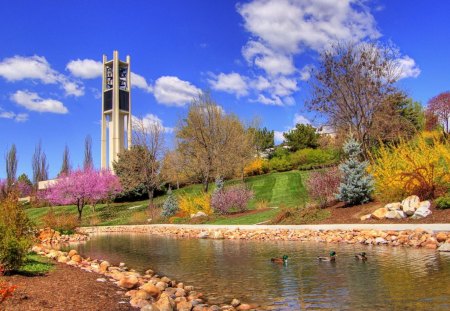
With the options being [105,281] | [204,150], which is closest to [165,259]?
[105,281]

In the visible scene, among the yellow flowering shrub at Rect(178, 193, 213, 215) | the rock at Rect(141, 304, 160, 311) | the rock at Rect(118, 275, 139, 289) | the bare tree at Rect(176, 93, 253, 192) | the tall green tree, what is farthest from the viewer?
the tall green tree

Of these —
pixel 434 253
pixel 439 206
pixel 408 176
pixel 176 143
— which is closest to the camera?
pixel 434 253

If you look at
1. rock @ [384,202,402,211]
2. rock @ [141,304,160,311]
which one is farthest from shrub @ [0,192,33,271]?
rock @ [384,202,402,211]

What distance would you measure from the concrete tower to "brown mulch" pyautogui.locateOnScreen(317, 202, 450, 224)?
41.7 metres

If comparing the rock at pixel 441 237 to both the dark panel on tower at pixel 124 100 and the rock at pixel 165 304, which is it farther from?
the dark panel on tower at pixel 124 100

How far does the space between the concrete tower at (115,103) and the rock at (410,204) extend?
44736 millimetres

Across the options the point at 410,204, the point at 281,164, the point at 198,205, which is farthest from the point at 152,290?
the point at 281,164

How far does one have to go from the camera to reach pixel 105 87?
60156 mm

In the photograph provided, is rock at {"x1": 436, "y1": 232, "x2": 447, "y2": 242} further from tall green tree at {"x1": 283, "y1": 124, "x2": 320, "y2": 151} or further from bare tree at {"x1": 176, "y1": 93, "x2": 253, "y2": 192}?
tall green tree at {"x1": 283, "y1": 124, "x2": 320, "y2": 151}

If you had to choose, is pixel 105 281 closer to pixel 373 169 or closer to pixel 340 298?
pixel 340 298

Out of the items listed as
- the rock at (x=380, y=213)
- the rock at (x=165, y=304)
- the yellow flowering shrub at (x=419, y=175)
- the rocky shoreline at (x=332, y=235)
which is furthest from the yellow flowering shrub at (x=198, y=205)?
the rock at (x=165, y=304)

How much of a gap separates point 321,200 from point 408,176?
475 cm

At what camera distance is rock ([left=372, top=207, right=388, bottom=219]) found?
50.9ft

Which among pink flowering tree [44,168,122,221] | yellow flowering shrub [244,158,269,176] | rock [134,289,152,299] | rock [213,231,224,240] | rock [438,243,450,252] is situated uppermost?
yellow flowering shrub [244,158,269,176]
